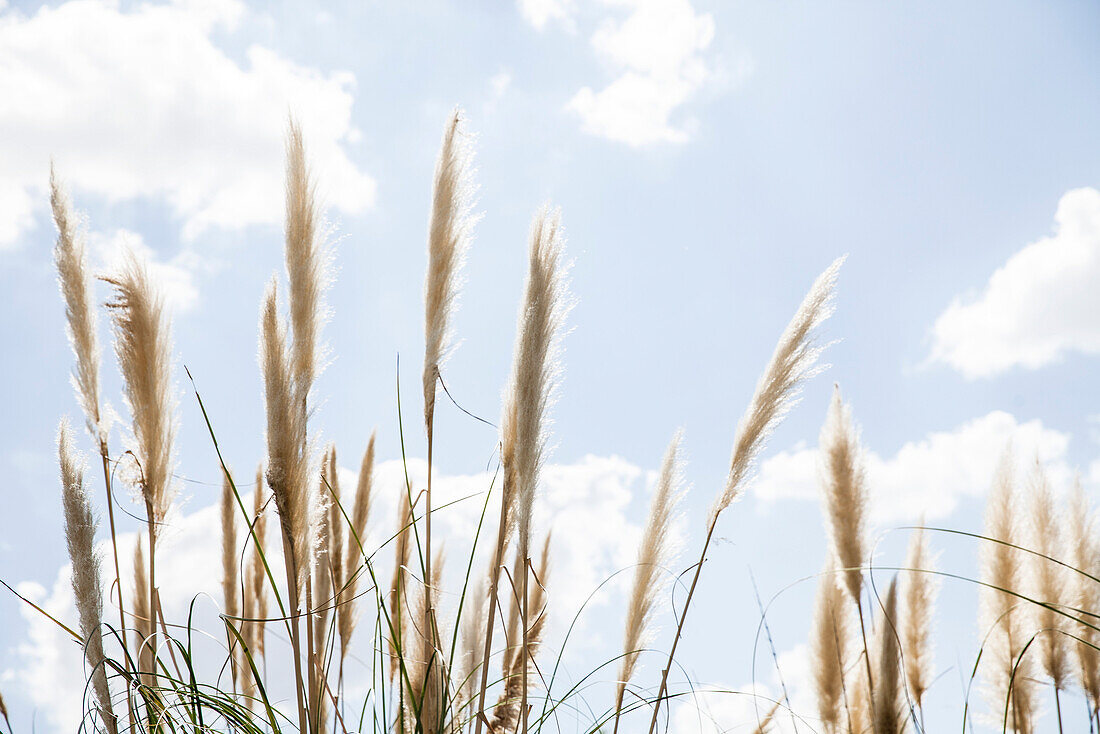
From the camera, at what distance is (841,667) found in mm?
2506

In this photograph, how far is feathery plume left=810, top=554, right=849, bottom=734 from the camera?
8.20 feet

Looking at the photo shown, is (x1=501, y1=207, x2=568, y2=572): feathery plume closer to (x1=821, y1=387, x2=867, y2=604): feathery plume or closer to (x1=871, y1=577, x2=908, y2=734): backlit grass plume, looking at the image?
(x1=871, y1=577, x2=908, y2=734): backlit grass plume

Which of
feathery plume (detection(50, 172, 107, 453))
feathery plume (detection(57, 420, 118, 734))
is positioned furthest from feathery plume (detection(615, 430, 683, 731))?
feathery plume (detection(50, 172, 107, 453))

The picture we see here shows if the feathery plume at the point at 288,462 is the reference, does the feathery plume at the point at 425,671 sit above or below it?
below

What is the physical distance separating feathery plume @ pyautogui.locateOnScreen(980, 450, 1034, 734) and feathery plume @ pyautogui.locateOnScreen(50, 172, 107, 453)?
2.46 meters

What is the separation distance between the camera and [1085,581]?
2354mm

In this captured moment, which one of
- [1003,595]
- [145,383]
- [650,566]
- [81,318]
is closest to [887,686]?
[650,566]

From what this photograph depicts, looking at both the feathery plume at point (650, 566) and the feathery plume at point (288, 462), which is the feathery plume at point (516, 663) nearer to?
the feathery plume at point (650, 566)

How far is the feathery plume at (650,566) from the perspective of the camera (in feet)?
6.01

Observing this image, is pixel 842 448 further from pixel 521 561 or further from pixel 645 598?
pixel 521 561

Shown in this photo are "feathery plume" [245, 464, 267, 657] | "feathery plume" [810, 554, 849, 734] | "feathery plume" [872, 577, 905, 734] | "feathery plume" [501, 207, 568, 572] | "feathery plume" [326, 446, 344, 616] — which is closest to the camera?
"feathery plume" [872, 577, 905, 734]

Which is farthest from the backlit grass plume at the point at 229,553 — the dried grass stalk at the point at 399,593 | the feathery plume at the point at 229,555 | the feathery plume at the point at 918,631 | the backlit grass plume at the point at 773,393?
the feathery plume at the point at 918,631

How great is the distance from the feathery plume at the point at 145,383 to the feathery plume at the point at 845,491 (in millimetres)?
1760

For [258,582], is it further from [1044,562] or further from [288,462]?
[1044,562]
